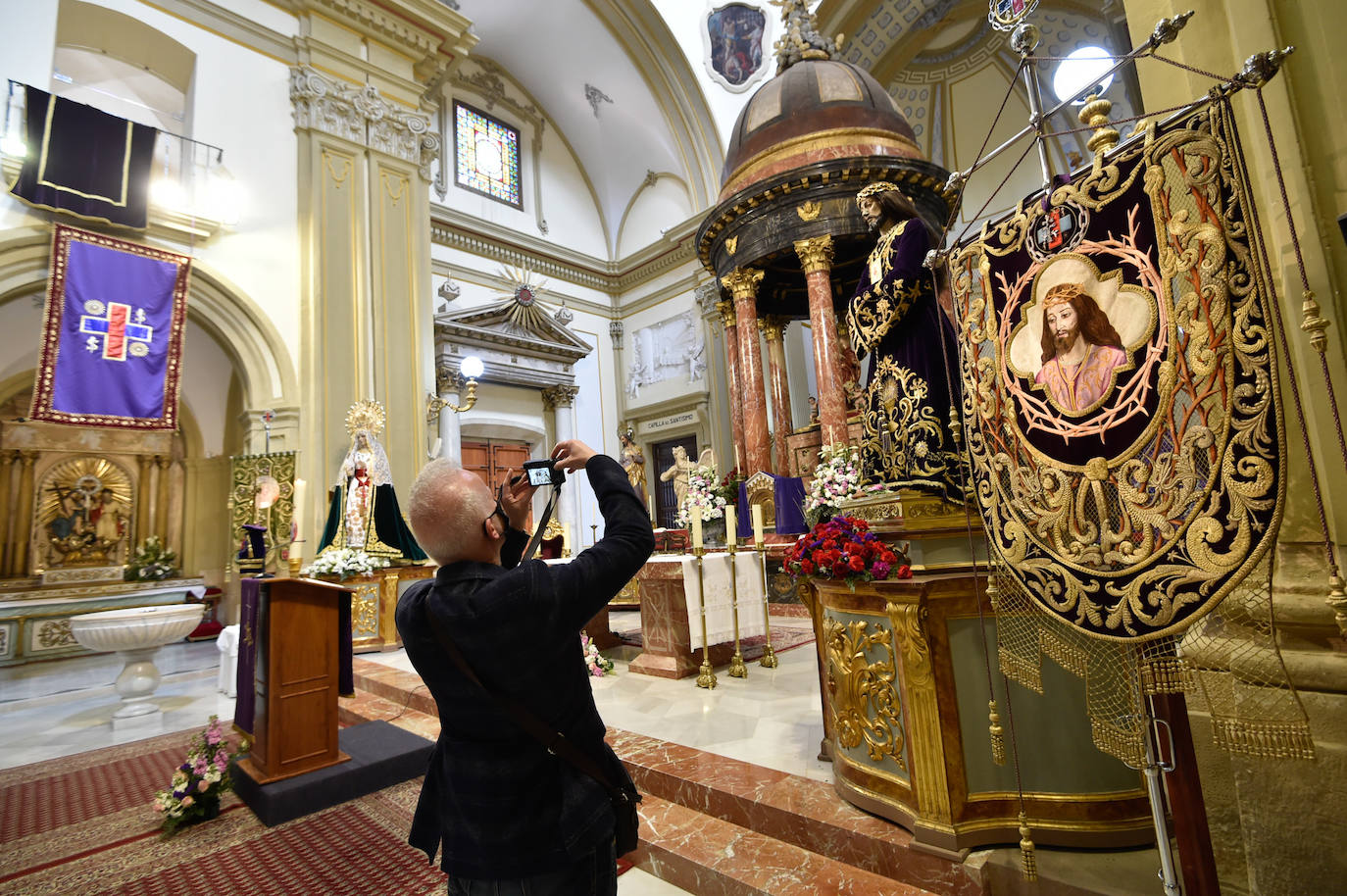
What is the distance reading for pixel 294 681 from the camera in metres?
3.53

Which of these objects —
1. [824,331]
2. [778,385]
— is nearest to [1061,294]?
[824,331]

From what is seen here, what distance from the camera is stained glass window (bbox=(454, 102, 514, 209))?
43.2ft

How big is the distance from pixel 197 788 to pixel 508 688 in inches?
120

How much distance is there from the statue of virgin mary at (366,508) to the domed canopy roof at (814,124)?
19.2ft

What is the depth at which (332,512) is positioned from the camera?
298 inches

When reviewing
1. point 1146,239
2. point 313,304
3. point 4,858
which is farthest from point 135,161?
point 1146,239

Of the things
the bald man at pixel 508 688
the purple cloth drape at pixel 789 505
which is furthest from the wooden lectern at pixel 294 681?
the purple cloth drape at pixel 789 505

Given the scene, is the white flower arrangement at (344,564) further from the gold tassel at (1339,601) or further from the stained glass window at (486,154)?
the stained glass window at (486,154)

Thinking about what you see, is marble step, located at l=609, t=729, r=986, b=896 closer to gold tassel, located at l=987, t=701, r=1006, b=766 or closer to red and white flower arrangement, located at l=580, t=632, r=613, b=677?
gold tassel, located at l=987, t=701, r=1006, b=766

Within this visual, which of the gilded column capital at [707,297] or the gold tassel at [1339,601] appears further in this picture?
the gilded column capital at [707,297]

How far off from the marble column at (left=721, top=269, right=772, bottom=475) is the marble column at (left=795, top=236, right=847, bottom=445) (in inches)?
38.2

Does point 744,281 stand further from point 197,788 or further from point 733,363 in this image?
point 197,788

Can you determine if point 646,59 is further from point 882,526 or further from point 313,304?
point 882,526

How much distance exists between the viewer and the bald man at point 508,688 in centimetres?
129
